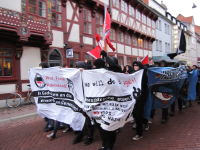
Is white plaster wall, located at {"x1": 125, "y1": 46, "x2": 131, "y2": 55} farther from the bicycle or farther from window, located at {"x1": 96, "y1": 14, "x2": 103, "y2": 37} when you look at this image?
the bicycle

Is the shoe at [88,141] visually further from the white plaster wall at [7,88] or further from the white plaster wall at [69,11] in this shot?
the white plaster wall at [69,11]

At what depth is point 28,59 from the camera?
9805 mm

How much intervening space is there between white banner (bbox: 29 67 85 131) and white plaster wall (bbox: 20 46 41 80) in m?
5.00

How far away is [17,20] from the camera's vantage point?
8.52 metres

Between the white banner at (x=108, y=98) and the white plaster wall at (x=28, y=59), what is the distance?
7016 millimetres

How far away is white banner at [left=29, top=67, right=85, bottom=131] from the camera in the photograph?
13.3 feet

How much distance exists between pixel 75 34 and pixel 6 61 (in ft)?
17.4

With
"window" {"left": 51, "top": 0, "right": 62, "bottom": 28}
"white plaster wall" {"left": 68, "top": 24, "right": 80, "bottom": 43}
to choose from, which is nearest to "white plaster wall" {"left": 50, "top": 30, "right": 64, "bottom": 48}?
"window" {"left": 51, "top": 0, "right": 62, "bottom": 28}

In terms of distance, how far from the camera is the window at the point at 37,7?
9.46 m

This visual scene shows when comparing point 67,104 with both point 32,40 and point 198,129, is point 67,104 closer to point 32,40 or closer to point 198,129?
point 198,129

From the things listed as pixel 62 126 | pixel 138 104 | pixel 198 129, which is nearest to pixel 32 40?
pixel 62 126

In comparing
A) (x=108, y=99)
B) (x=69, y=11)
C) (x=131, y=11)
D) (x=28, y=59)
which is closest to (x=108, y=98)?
(x=108, y=99)

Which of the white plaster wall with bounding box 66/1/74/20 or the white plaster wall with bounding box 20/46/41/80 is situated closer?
the white plaster wall with bounding box 20/46/41/80

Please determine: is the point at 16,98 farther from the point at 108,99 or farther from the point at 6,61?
the point at 108,99
